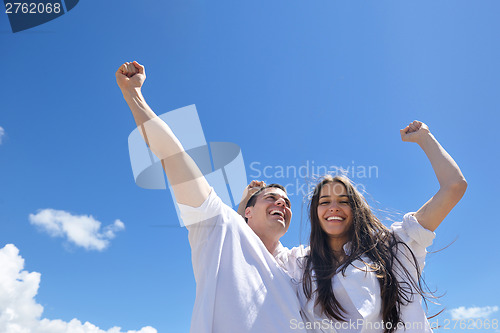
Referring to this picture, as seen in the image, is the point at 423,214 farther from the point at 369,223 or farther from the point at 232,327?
the point at 232,327

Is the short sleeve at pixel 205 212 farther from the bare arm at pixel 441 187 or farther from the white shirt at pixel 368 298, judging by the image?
the bare arm at pixel 441 187

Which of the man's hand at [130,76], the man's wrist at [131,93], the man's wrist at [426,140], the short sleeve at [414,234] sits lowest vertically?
the short sleeve at [414,234]

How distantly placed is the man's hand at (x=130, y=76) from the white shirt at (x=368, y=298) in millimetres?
3571

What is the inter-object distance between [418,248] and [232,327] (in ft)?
8.49

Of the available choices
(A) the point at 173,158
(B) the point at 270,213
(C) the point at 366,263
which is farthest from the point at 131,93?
(C) the point at 366,263

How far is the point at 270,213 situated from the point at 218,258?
2.45m

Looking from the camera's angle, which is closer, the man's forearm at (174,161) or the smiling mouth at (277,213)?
the man's forearm at (174,161)

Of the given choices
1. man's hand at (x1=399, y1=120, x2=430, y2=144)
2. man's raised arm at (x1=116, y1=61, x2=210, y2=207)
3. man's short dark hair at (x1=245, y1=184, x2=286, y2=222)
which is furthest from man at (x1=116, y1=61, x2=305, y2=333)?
man's hand at (x1=399, y1=120, x2=430, y2=144)

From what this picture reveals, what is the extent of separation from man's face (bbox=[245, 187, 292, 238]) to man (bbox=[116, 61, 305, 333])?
5.52ft

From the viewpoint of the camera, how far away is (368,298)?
15.4 ft

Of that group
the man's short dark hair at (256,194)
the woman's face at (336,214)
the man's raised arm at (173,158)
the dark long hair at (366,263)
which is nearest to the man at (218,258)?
the man's raised arm at (173,158)

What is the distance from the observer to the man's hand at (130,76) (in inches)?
201

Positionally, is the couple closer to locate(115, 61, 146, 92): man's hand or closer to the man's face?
locate(115, 61, 146, 92): man's hand

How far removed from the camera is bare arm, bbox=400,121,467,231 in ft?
15.3
